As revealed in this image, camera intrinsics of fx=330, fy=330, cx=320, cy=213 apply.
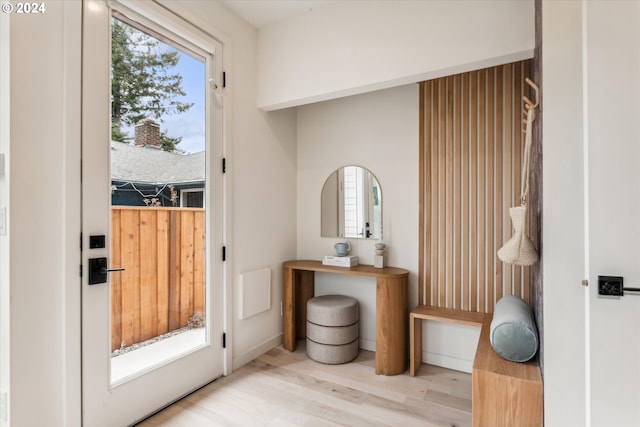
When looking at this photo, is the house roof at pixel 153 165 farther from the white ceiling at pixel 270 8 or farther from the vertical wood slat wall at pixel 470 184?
the vertical wood slat wall at pixel 470 184

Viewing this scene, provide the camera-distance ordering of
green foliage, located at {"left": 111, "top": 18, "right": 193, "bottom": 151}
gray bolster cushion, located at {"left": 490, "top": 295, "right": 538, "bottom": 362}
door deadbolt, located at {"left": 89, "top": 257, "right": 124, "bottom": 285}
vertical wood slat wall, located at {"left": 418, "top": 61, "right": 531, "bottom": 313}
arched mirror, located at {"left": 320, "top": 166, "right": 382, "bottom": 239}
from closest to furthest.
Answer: gray bolster cushion, located at {"left": 490, "top": 295, "right": 538, "bottom": 362}
door deadbolt, located at {"left": 89, "top": 257, "right": 124, "bottom": 285}
green foliage, located at {"left": 111, "top": 18, "right": 193, "bottom": 151}
vertical wood slat wall, located at {"left": 418, "top": 61, "right": 531, "bottom": 313}
arched mirror, located at {"left": 320, "top": 166, "right": 382, "bottom": 239}

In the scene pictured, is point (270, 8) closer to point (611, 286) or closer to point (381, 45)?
point (381, 45)

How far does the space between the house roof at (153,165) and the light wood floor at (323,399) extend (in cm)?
150

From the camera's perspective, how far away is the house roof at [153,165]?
6.39ft

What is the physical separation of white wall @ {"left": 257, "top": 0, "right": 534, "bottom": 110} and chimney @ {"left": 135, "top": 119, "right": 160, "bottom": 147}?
1.03m

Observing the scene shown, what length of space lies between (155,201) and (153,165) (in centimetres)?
23

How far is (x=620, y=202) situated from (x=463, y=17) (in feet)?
4.70

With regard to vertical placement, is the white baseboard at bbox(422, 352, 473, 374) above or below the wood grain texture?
below

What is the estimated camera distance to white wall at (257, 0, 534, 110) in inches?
78.3

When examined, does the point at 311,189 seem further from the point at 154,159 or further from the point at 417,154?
the point at 154,159

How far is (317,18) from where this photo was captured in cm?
262

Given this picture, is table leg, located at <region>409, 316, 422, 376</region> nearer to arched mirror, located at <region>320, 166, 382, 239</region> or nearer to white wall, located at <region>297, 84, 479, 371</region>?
white wall, located at <region>297, 84, 479, 371</region>

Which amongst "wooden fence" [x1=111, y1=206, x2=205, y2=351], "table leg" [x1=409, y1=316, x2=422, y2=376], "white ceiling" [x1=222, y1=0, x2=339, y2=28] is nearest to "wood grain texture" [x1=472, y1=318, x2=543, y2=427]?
"table leg" [x1=409, y1=316, x2=422, y2=376]
